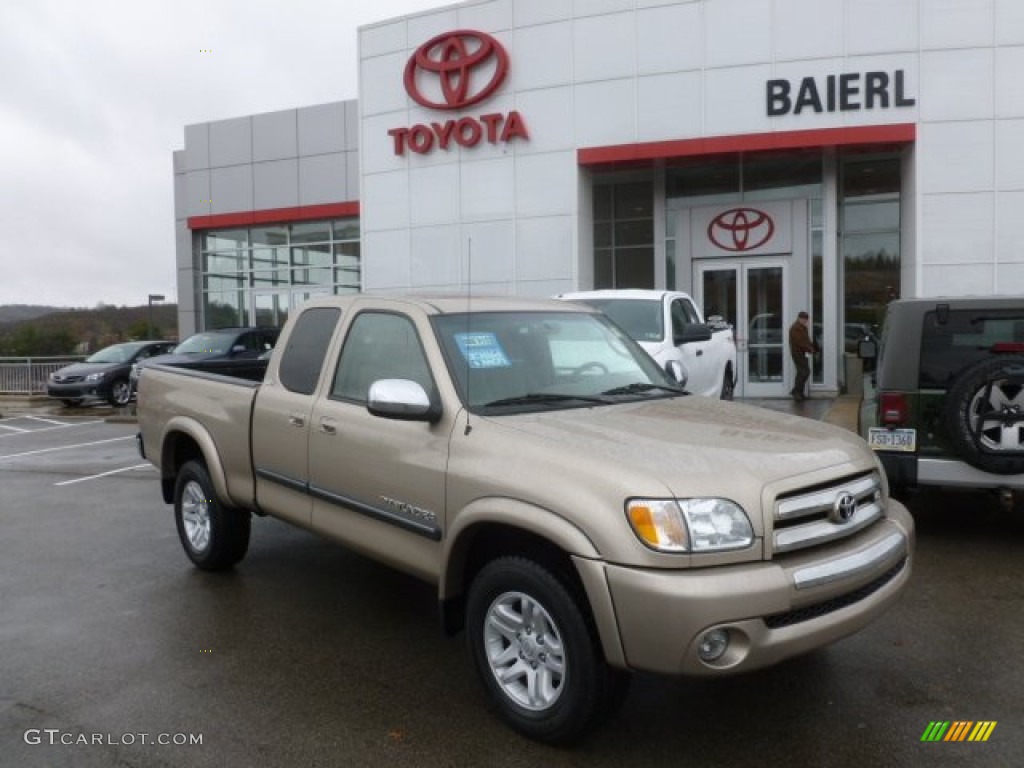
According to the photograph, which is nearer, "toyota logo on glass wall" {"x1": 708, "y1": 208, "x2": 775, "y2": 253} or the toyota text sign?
"toyota logo on glass wall" {"x1": 708, "y1": 208, "x2": 775, "y2": 253}

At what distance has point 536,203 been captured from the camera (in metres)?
17.5

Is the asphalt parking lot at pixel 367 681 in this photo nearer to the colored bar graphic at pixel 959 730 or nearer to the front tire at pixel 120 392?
the colored bar graphic at pixel 959 730

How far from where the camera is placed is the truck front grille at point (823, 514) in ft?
10.5

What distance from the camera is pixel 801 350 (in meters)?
15.9

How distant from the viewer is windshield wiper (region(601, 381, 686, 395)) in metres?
4.45

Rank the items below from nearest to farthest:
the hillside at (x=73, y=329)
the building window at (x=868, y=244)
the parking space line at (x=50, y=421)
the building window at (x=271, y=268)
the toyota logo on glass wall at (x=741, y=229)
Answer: the toyota logo on glass wall at (x=741, y=229) < the parking space line at (x=50, y=421) < the building window at (x=868, y=244) < the building window at (x=271, y=268) < the hillside at (x=73, y=329)

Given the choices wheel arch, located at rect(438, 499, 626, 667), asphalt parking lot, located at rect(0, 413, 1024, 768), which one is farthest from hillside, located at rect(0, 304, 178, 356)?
wheel arch, located at rect(438, 499, 626, 667)

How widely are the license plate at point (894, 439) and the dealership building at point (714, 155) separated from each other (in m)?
9.63

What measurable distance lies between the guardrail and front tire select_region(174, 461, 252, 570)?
2035 centimetres

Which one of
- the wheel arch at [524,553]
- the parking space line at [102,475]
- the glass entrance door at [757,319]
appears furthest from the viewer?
the glass entrance door at [757,319]

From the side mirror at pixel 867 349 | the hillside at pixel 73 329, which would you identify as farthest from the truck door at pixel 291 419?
the hillside at pixel 73 329

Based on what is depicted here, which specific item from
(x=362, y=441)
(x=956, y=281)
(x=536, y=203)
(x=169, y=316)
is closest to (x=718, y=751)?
(x=362, y=441)

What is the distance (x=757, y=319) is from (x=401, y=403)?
48.2ft

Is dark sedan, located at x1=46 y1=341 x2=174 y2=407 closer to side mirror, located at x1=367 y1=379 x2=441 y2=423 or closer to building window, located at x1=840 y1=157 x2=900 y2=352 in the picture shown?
building window, located at x1=840 y1=157 x2=900 y2=352
